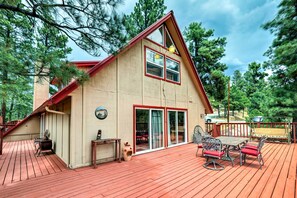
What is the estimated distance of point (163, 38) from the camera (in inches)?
313

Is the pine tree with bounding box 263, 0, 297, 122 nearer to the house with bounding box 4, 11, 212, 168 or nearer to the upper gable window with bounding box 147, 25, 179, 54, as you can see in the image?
the house with bounding box 4, 11, 212, 168

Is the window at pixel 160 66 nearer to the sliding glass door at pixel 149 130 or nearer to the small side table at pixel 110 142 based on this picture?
the sliding glass door at pixel 149 130

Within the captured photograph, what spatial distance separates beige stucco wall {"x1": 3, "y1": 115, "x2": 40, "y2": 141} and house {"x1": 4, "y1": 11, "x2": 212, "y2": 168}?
104 mm

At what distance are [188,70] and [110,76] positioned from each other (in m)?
5.59

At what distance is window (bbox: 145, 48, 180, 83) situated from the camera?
7066mm

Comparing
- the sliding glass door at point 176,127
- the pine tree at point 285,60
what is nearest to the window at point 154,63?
the sliding glass door at point 176,127

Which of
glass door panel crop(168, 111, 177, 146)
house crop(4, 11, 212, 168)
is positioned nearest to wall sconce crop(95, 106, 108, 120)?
house crop(4, 11, 212, 168)

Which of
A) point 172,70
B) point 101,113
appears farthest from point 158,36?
point 101,113

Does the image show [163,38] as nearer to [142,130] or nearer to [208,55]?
[142,130]

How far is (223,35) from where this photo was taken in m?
18.0

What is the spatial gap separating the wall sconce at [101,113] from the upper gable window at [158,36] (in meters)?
4.17

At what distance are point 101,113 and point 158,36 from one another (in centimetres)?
492

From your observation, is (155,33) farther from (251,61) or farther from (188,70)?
(251,61)

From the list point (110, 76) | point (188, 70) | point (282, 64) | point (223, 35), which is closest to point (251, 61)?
point (223, 35)
